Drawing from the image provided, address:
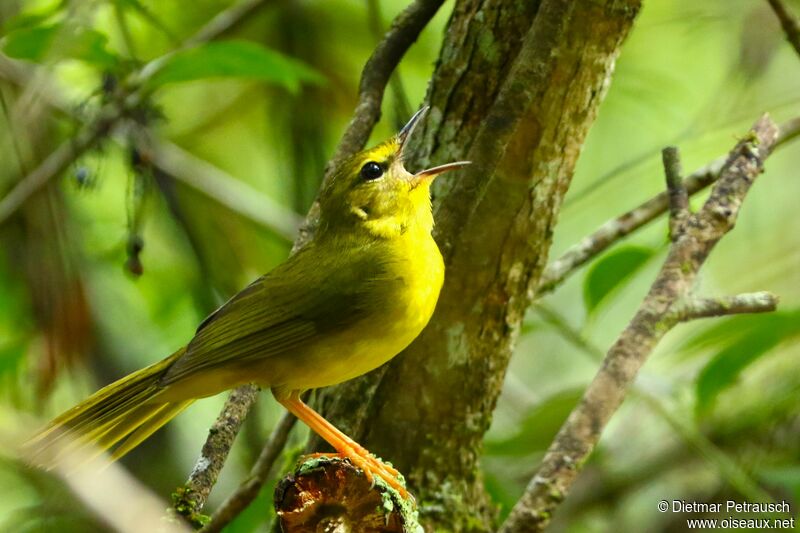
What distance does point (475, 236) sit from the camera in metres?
3.32

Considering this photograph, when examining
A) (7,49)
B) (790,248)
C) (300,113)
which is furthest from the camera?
(790,248)

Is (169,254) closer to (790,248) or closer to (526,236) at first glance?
(526,236)

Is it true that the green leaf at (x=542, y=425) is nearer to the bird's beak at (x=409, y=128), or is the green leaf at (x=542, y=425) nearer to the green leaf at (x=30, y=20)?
the bird's beak at (x=409, y=128)

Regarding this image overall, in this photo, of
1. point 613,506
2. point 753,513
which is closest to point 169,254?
point 613,506

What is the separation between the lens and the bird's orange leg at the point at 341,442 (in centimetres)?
300

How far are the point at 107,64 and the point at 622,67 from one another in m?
3.78

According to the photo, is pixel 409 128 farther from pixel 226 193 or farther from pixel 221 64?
pixel 226 193

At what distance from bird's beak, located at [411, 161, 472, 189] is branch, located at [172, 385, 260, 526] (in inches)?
39.7

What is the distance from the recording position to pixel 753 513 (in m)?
4.51

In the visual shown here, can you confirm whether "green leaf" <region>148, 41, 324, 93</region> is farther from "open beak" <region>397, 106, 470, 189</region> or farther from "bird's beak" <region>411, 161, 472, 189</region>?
"bird's beak" <region>411, 161, 472, 189</region>

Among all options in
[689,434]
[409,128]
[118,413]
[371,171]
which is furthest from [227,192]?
[689,434]

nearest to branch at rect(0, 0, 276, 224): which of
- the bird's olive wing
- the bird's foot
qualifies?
the bird's olive wing

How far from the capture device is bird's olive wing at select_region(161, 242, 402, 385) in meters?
3.30

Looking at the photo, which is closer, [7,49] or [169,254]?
[7,49]
